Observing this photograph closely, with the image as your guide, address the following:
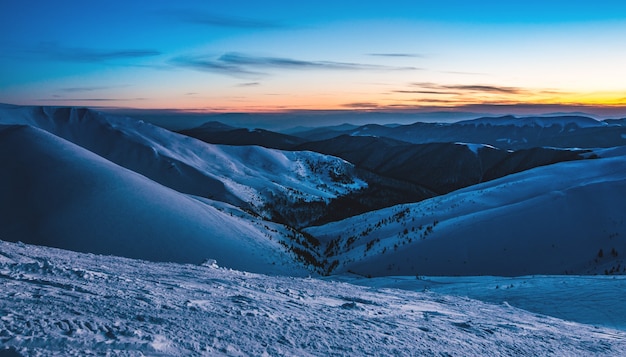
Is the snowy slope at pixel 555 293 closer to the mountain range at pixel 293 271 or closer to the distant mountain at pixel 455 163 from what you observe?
the mountain range at pixel 293 271

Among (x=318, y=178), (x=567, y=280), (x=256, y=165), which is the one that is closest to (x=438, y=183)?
(x=318, y=178)

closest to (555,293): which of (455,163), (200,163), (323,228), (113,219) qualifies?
(113,219)

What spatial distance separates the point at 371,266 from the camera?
18.7 metres

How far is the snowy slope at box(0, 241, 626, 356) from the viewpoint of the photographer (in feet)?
12.2

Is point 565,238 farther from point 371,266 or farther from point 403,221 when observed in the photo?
point 403,221

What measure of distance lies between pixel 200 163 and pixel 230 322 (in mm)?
73137

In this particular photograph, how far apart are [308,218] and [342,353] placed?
54589mm

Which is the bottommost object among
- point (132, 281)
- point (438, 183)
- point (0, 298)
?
point (438, 183)

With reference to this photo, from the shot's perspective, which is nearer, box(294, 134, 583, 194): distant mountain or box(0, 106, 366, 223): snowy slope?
box(0, 106, 366, 223): snowy slope

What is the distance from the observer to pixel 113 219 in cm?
1811

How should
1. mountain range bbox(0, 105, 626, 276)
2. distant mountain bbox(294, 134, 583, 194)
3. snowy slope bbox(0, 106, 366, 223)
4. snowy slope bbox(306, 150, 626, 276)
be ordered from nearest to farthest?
1. snowy slope bbox(306, 150, 626, 276)
2. mountain range bbox(0, 105, 626, 276)
3. snowy slope bbox(0, 106, 366, 223)
4. distant mountain bbox(294, 134, 583, 194)

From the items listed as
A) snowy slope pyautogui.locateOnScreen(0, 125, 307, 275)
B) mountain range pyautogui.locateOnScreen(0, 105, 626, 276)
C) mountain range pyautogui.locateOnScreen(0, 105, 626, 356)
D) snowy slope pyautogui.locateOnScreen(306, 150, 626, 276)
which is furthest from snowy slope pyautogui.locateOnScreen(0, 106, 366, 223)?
snowy slope pyautogui.locateOnScreen(306, 150, 626, 276)

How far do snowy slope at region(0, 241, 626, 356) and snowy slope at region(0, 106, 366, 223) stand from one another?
48.5 m

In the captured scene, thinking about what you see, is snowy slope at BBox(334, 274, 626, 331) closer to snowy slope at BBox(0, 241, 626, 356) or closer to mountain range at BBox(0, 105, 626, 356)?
mountain range at BBox(0, 105, 626, 356)
